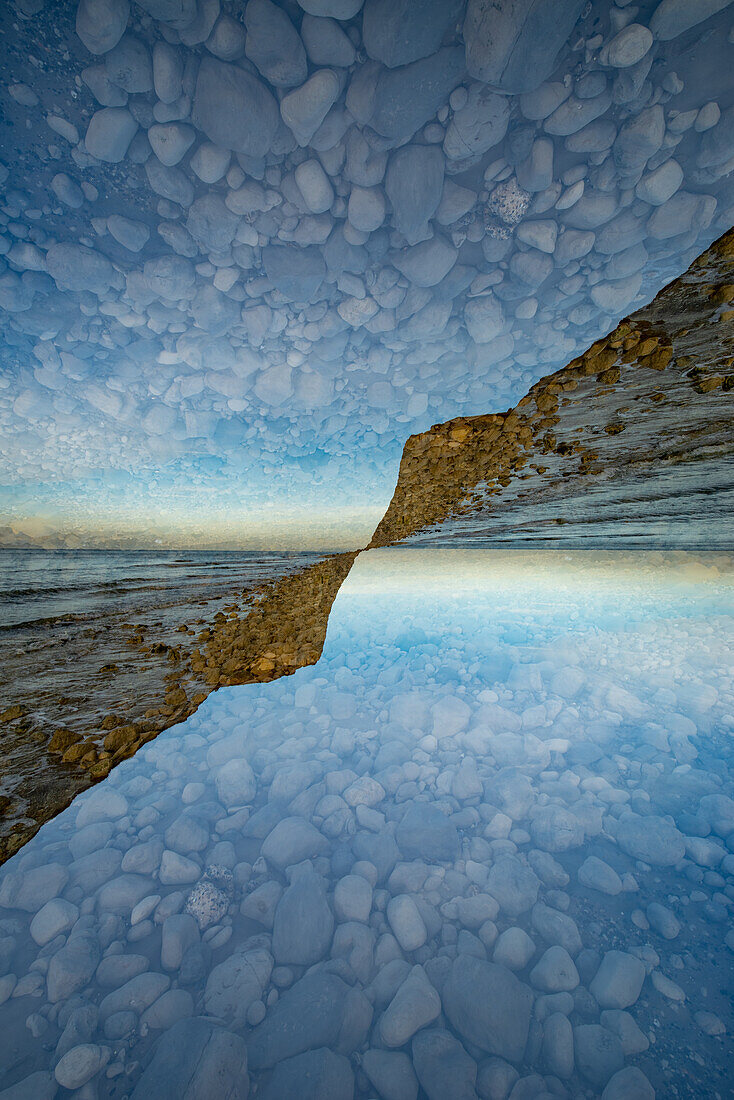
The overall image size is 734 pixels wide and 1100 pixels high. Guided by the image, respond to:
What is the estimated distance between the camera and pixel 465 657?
12.2 feet

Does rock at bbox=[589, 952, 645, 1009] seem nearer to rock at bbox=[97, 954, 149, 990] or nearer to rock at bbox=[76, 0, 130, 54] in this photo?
rock at bbox=[97, 954, 149, 990]

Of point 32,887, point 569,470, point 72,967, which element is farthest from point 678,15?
point 32,887

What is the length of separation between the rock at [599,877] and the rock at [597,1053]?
0.42m

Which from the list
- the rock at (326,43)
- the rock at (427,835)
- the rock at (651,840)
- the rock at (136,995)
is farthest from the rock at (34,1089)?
the rock at (326,43)

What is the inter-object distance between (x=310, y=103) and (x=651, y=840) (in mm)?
3461

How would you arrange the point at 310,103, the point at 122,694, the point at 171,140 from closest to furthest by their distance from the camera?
1. the point at 310,103
2. the point at 171,140
3. the point at 122,694

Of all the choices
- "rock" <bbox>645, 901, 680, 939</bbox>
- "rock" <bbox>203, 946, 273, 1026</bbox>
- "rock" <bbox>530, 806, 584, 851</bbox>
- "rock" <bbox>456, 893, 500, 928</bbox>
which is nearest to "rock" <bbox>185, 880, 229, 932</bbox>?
"rock" <bbox>203, 946, 273, 1026</bbox>

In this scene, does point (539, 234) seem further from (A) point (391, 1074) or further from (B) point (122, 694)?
(B) point (122, 694)

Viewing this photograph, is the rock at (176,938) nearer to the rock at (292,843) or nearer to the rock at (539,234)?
the rock at (292,843)

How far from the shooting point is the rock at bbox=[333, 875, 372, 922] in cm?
124

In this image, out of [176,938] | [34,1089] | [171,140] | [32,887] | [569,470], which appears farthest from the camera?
[569,470]

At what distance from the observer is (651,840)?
4.81 ft

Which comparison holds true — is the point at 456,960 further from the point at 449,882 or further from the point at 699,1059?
the point at 699,1059

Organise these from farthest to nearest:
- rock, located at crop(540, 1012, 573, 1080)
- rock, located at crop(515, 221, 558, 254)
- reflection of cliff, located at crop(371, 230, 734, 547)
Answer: reflection of cliff, located at crop(371, 230, 734, 547) → rock, located at crop(515, 221, 558, 254) → rock, located at crop(540, 1012, 573, 1080)
